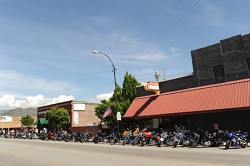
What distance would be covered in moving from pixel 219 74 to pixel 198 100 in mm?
3579

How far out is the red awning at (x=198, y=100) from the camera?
67.3 ft

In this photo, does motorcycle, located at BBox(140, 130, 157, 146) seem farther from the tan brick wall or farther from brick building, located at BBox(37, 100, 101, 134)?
the tan brick wall

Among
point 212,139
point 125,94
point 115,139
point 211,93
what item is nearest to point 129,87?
point 125,94

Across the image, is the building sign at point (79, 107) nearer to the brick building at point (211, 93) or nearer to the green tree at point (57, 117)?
the green tree at point (57, 117)

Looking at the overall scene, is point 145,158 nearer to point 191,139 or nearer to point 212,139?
point 191,139

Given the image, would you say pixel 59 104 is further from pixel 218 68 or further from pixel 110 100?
pixel 218 68

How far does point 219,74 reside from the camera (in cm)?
2500

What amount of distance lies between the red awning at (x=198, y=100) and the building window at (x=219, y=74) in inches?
72.7

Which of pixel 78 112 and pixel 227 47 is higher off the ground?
pixel 227 47

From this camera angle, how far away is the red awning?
20.5 metres

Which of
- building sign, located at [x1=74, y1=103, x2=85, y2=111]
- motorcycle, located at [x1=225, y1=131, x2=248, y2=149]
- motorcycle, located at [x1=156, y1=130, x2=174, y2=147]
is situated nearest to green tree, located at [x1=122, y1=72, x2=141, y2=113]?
motorcycle, located at [x1=156, y1=130, x2=174, y2=147]

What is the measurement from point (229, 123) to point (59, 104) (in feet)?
131

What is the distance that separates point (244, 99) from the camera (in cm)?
1981

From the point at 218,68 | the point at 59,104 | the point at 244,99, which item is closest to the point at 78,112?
the point at 59,104
